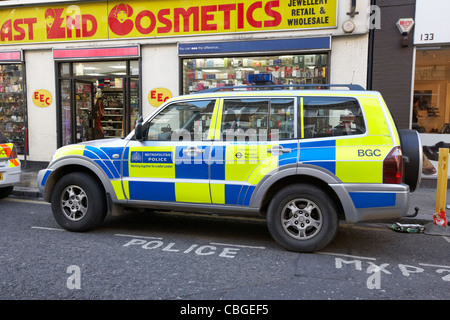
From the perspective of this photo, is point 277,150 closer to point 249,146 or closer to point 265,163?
point 265,163

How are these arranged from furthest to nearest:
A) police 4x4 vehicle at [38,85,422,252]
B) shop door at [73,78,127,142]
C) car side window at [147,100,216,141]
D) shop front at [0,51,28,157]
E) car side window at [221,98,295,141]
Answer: shop front at [0,51,28,157]
shop door at [73,78,127,142]
car side window at [147,100,216,141]
car side window at [221,98,295,141]
police 4x4 vehicle at [38,85,422,252]

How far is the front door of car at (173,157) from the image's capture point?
504 centimetres

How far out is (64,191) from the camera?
565cm

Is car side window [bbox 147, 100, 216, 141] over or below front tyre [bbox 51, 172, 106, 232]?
over

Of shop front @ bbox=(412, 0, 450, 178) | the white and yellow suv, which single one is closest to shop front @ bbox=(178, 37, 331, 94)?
shop front @ bbox=(412, 0, 450, 178)

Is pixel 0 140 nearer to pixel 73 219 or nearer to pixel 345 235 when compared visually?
pixel 73 219

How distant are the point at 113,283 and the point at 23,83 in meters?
10.1

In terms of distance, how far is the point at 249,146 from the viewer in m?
4.86

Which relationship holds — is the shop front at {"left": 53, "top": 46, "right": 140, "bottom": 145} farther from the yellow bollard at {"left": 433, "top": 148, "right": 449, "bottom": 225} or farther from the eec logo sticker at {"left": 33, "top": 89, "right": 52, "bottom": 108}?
the yellow bollard at {"left": 433, "top": 148, "right": 449, "bottom": 225}

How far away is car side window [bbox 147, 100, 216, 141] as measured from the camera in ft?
16.9

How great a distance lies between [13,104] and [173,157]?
938 cm

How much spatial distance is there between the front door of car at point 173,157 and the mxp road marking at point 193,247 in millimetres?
559

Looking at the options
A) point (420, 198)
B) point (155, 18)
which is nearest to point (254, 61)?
point (155, 18)

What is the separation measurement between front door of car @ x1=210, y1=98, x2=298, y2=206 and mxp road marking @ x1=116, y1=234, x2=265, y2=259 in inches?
22.2
